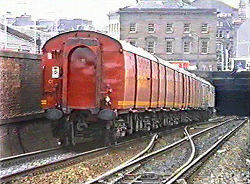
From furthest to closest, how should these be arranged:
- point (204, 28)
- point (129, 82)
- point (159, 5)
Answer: point (159, 5), point (204, 28), point (129, 82)

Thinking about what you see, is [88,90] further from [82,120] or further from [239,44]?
[239,44]

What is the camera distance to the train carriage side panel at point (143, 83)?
1680 cm

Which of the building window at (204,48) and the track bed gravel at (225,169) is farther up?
the building window at (204,48)

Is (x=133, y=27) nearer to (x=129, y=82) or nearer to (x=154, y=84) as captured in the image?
(x=154, y=84)

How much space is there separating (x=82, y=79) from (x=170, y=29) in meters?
55.5

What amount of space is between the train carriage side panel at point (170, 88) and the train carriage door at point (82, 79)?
23.3 feet

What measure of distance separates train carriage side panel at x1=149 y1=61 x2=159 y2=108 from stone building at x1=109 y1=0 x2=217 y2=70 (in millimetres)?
48810

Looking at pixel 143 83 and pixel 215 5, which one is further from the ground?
pixel 215 5

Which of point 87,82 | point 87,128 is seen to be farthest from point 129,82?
point 87,128

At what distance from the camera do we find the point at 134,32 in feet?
227

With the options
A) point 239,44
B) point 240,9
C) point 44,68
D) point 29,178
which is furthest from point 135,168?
point 240,9

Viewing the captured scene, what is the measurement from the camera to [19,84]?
56.4 ft

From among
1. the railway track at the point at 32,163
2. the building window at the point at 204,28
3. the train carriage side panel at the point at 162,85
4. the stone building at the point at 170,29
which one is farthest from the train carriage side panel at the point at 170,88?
the building window at the point at 204,28

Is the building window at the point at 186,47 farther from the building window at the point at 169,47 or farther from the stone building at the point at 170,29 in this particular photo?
the building window at the point at 169,47
